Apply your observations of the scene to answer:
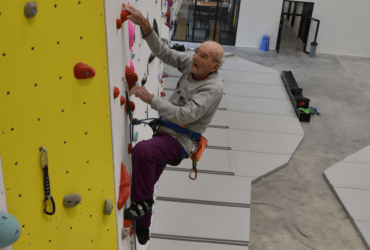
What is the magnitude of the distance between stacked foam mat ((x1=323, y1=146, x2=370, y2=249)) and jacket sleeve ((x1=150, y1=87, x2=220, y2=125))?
3.07 meters

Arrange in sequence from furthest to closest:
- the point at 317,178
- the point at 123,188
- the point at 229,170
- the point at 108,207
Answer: the point at 317,178
the point at 229,170
the point at 123,188
the point at 108,207

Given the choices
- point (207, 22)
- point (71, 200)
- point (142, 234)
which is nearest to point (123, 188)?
point (71, 200)

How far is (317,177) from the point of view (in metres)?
5.61

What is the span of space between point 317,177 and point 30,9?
5127 mm

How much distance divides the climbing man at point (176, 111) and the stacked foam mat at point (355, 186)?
2.98 meters

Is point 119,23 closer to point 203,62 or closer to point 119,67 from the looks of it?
point 119,67

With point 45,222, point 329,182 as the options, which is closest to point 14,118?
point 45,222

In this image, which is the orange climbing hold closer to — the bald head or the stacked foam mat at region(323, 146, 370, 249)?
the bald head

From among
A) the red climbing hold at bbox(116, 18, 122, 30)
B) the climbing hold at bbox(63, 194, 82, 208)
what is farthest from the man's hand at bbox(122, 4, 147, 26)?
the climbing hold at bbox(63, 194, 82, 208)

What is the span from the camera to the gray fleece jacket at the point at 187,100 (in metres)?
2.31

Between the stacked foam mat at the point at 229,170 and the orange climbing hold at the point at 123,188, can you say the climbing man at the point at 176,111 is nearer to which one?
the orange climbing hold at the point at 123,188

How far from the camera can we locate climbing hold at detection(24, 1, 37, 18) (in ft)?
4.30

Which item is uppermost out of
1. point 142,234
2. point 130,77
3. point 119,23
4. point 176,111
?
point 119,23

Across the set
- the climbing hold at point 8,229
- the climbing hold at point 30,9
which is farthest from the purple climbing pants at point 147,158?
the climbing hold at point 30,9
